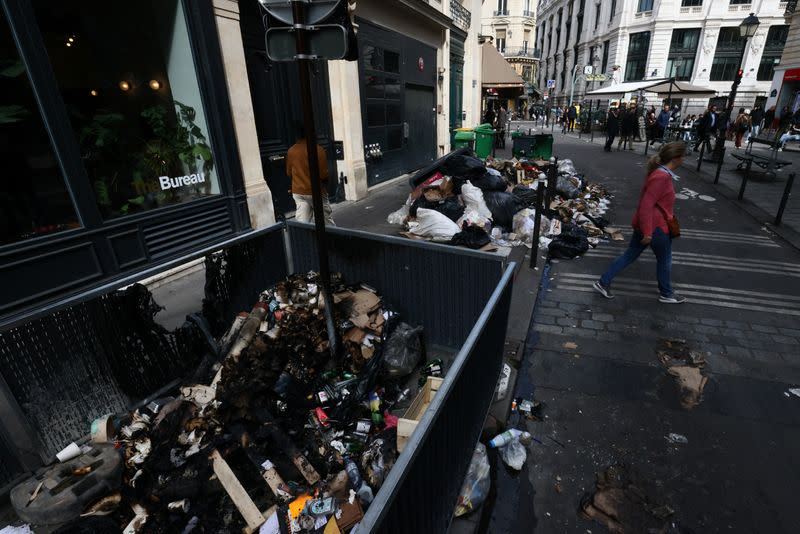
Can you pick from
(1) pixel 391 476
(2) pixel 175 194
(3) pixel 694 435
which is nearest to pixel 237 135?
(2) pixel 175 194

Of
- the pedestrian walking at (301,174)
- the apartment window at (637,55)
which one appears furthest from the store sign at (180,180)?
the apartment window at (637,55)

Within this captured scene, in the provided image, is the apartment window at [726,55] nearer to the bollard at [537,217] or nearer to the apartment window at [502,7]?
the apartment window at [502,7]

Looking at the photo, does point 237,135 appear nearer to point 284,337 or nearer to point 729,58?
point 284,337

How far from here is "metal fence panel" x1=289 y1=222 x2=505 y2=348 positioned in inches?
141

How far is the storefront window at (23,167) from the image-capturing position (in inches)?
172

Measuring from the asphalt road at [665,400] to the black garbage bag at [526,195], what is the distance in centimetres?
238

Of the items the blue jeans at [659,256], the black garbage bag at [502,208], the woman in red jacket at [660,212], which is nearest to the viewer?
the woman in red jacket at [660,212]

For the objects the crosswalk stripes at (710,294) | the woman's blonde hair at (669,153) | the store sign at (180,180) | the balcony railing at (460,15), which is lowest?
the crosswalk stripes at (710,294)

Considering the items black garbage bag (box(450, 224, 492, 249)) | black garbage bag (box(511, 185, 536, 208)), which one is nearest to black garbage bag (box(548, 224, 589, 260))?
black garbage bag (box(511, 185, 536, 208))

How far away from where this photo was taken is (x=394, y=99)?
1241 cm

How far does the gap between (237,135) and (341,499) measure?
19.9 ft

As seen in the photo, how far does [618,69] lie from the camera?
43250 millimetres

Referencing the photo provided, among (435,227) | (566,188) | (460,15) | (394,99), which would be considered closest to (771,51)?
(460,15)

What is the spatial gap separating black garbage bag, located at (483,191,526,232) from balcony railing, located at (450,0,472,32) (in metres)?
12.4
